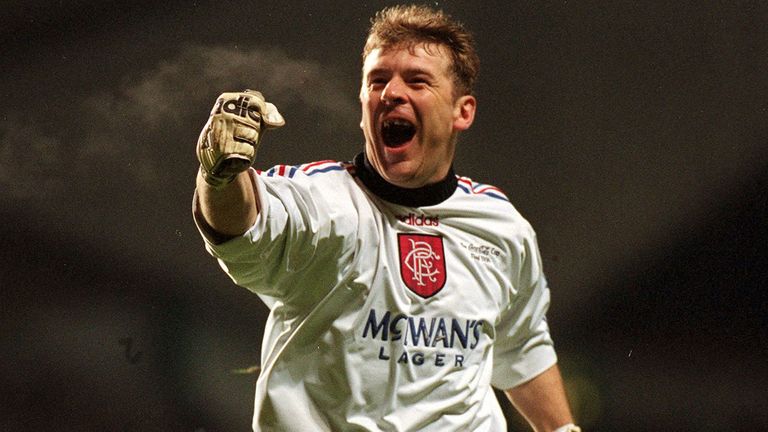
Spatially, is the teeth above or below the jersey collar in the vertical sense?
above

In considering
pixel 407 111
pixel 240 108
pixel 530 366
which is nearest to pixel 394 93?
pixel 407 111

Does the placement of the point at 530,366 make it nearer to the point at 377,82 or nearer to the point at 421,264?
the point at 421,264

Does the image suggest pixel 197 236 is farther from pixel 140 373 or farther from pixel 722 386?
pixel 722 386

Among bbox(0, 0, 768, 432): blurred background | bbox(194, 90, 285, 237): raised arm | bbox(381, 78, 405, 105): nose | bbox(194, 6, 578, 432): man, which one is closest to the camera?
bbox(194, 90, 285, 237): raised arm

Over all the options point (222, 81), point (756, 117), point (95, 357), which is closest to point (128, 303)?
point (95, 357)

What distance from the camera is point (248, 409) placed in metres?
1.81

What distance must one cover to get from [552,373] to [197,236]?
0.76 m

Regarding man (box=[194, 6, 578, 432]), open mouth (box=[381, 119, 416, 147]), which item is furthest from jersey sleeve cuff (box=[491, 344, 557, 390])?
open mouth (box=[381, 119, 416, 147])

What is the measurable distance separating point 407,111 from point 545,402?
1.73 ft

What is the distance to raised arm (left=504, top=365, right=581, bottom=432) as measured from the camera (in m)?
1.42

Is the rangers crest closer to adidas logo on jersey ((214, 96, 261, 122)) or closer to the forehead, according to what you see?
the forehead

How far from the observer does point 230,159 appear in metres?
0.89

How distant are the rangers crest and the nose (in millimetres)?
183

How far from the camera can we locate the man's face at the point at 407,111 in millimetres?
1233
